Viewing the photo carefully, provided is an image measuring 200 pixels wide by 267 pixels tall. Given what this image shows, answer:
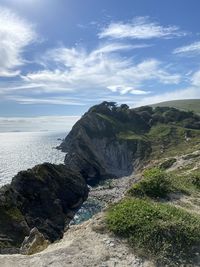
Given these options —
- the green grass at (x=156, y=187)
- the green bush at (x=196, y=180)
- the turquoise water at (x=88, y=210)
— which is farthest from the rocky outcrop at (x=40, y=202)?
the green grass at (x=156, y=187)

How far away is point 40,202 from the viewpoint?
91.4 metres

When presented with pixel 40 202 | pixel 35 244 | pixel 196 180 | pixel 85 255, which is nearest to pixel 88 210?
pixel 40 202

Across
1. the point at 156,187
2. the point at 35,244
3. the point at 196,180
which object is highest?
the point at 156,187

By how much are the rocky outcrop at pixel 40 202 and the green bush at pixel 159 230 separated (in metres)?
33.1

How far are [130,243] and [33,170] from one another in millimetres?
84561

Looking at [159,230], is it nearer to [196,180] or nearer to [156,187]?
[156,187]

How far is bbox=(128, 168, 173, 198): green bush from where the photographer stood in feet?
82.3

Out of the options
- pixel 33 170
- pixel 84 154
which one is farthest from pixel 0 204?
pixel 84 154

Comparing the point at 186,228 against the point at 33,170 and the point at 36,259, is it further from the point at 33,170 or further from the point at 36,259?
the point at 33,170

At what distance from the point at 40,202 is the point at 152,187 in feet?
228

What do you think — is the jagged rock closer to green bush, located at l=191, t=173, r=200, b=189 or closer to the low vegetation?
the low vegetation

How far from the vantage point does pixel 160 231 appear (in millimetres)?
18500

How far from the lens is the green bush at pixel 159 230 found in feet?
56.9

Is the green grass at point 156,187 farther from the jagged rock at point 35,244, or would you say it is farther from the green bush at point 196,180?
the jagged rock at point 35,244
